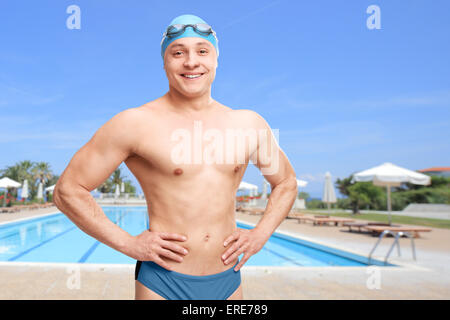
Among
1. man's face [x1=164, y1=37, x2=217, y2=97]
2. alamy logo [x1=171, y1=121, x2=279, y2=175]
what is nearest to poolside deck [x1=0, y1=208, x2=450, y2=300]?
alamy logo [x1=171, y1=121, x2=279, y2=175]

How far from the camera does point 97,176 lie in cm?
122

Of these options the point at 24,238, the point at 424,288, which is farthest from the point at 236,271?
the point at 24,238

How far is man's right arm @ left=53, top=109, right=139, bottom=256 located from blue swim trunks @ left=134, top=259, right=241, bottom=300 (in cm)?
16

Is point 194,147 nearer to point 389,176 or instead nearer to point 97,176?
point 97,176

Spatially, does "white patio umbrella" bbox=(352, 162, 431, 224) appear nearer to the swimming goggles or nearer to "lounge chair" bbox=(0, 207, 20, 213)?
the swimming goggles

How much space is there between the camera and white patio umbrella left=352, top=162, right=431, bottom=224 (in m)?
11.4

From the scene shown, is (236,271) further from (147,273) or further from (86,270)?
(86,270)

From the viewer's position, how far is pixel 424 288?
194 inches

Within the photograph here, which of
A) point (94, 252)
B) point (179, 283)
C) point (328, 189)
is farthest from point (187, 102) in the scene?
point (328, 189)

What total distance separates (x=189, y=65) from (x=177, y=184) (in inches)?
18.0

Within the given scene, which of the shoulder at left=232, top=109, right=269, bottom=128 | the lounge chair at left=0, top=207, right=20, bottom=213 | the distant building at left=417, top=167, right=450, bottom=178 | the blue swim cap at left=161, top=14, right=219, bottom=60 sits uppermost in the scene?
the distant building at left=417, top=167, right=450, bottom=178

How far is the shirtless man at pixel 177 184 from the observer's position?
120cm
